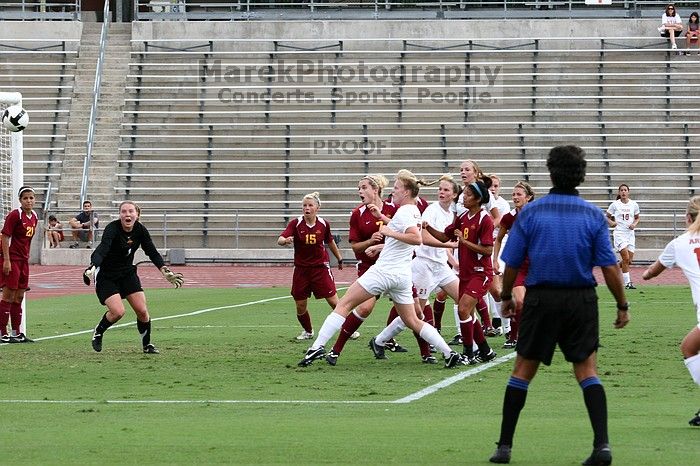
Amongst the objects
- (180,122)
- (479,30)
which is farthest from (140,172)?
(479,30)

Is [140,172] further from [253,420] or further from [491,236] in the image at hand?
[253,420]

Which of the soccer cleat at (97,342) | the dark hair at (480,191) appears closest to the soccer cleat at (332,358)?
the dark hair at (480,191)

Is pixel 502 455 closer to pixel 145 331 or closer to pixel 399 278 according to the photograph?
pixel 399 278

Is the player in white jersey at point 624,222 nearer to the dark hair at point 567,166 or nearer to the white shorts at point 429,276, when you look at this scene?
the white shorts at point 429,276

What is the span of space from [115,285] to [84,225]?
2209 centimetres

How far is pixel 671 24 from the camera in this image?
4019cm

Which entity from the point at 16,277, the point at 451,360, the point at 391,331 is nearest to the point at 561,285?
the point at 451,360

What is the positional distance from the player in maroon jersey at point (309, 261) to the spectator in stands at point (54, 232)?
2103 centimetres

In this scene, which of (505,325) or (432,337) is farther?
(505,325)

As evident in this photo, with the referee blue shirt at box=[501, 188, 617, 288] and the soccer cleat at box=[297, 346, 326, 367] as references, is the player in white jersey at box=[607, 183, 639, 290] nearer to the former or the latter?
the soccer cleat at box=[297, 346, 326, 367]

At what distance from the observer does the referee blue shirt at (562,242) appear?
750 centimetres

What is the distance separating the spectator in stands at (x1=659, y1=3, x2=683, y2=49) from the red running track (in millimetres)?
9842

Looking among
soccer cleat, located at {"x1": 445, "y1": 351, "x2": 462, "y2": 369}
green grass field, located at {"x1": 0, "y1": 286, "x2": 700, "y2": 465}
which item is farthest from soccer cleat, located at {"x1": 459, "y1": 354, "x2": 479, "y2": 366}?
green grass field, located at {"x1": 0, "y1": 286, "x2": 700, "y2": 465}

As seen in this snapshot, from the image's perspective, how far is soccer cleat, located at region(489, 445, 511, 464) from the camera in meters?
7.39
